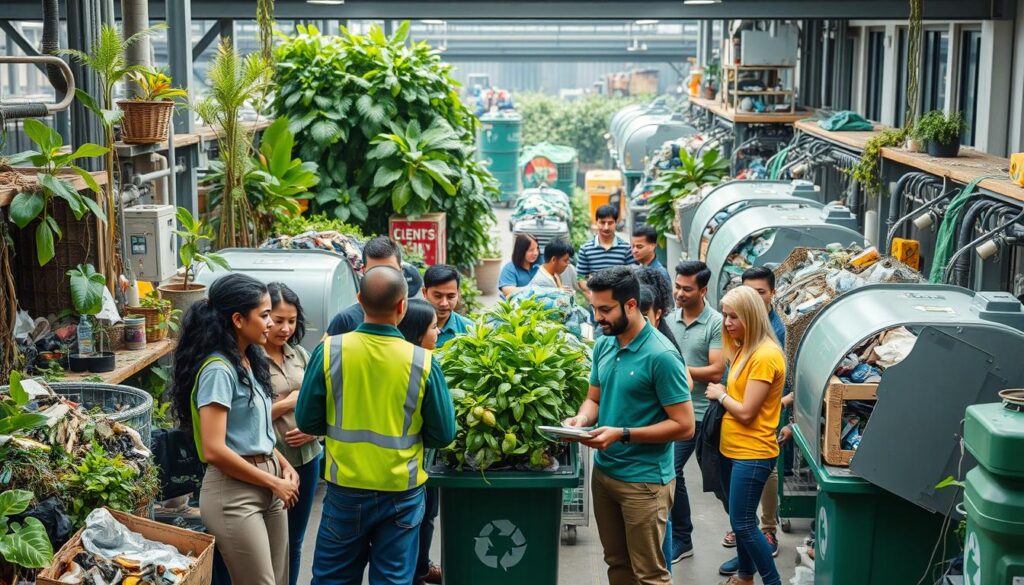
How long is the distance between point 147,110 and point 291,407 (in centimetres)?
308

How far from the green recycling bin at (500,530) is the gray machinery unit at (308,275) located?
2523 mm

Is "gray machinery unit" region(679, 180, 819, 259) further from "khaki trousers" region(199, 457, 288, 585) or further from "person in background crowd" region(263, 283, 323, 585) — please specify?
"khaki trousers" region(199, 457, 288, 585)

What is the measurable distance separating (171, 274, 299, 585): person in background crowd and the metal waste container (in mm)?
2601

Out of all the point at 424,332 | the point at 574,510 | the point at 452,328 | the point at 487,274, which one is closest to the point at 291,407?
the point at 424,332

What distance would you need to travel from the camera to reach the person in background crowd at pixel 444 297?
20.8 feet

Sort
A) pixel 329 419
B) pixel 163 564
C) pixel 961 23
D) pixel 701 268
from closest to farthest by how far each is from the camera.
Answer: pixel 163 564, pixel 329 419, pixel 701 268, pixel 961 23

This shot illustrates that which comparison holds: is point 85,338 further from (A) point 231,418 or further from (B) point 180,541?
(B) point 180,541

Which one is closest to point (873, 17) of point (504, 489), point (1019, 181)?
point (1019, 181)

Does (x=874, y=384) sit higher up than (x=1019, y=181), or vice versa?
(x=1019, y=181)

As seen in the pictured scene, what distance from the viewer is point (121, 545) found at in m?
4.26

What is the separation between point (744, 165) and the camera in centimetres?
1516

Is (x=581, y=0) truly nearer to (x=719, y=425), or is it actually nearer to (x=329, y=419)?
(x=719, y=425)

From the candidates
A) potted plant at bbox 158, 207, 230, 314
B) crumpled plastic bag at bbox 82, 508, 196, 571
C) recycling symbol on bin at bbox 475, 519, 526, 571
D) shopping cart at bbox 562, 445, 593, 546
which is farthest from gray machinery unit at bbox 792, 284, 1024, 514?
potted plant at bbox 158, 207, 230, 314

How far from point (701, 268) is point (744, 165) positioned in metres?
8.86
